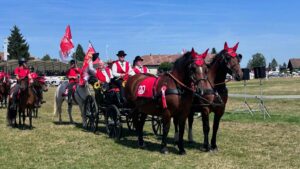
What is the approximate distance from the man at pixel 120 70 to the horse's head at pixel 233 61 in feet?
12.0

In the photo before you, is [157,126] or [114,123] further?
[157,126]

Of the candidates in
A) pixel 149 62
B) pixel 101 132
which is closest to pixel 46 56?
pixel 149 62

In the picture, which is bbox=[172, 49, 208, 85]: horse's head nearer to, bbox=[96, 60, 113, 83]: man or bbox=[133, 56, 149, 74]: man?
bbox=[133, 56, 149, 74]: man

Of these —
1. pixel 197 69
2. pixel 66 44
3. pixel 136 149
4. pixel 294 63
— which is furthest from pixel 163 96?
pixel 294 63

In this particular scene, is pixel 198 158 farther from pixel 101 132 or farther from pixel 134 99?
pixel 101 132

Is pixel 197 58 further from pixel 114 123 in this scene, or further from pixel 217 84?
pixel 114 123

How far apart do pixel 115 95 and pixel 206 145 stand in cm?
363

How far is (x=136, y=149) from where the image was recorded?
11.0 meters

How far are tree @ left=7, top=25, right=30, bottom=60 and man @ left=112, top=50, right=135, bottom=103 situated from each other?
268ft

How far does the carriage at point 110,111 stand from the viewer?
1273 centimetres

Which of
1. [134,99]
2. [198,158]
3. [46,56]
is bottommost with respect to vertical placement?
[198,158]

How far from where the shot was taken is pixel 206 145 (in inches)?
421

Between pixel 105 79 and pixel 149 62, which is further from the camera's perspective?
pixel 149 62

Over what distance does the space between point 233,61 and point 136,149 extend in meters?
3.29
